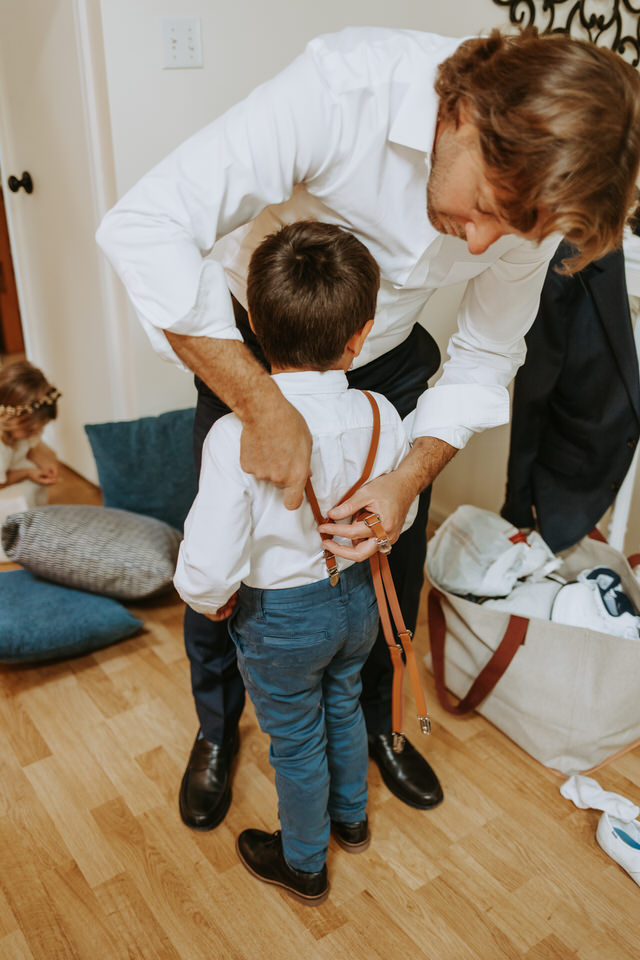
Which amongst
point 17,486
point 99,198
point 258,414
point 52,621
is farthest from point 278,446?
A: point 17,486

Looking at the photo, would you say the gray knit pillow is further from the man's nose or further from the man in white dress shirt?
the man's nose

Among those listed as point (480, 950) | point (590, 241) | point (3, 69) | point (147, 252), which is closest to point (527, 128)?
point (590, 241)

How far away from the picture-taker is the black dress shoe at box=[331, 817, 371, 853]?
1.38 meters

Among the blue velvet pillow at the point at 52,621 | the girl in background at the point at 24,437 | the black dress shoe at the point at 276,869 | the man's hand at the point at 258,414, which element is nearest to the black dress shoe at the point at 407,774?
the black dress shoe at the point at 276,869

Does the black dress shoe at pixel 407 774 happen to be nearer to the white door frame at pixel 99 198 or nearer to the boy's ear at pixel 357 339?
the boy's ear at pixel 357 339

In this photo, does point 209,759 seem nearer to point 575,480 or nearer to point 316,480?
point 316,480

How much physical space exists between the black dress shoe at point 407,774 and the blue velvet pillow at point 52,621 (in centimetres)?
65

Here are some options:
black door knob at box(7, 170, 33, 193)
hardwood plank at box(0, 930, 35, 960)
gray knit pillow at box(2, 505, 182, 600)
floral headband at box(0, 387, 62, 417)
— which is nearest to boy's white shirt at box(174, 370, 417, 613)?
hardwood plank at box(0, 930, 35, 960)

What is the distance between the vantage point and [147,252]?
929 mm

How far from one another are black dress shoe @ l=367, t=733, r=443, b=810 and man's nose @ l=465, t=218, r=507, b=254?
97cm

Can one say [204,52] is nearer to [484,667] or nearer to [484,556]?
[484,556]

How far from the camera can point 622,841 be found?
1380 mm

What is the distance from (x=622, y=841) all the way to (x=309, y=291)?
108cm

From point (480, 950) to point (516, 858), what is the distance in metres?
0.19
